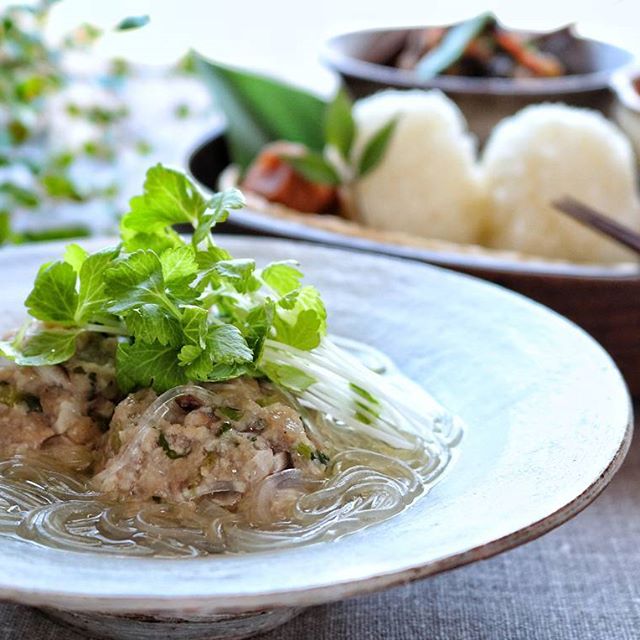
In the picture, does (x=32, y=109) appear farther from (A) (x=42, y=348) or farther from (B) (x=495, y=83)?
Answer: (A) (x=42, y=348)

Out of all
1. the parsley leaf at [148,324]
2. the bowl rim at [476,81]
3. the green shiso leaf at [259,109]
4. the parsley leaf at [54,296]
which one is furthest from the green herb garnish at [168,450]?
the bowl rim at [476,81]

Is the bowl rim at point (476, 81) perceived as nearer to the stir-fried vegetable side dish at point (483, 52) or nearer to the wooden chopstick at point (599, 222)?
the stir-fried vegetable side dish at point (483, 52)

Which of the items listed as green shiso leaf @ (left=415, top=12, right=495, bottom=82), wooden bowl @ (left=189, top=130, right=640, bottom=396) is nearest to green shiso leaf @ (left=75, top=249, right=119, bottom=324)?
wooden bowl @ (left=189, top=130, right=640, bottom=396)

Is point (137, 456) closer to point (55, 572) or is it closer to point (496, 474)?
point (55, 572)

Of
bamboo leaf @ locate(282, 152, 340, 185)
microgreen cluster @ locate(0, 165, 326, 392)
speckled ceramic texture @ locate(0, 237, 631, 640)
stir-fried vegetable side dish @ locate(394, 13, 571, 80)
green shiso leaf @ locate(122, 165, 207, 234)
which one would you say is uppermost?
green shiso leaf @ locate(122, 165, 207, 234)

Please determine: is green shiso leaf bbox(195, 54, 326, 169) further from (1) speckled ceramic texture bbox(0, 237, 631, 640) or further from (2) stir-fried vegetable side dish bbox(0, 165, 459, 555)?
(2) stir-fried vegetable side dish bbox(0, 165, 459, 555)

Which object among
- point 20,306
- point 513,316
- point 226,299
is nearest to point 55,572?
point 226,299

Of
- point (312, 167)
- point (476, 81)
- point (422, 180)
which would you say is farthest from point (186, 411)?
point (476, 81)
